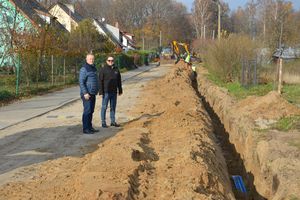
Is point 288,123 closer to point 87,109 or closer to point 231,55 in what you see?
point 87,109

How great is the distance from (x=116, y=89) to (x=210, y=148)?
346 centimetres

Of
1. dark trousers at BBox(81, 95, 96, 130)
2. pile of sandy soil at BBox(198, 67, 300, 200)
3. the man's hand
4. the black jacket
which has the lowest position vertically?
pile of sandy soil at BBox(198, 67, 300, 200)

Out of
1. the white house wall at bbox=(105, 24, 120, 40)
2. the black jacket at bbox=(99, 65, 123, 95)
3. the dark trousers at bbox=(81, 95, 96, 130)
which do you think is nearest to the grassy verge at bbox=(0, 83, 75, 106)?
the black jacket at bbox=(99, 65, 123, 95)

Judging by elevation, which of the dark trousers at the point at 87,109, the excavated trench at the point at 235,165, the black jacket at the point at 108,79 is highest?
the black jacket at the point at 108,79

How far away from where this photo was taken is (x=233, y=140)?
11859 millimetres

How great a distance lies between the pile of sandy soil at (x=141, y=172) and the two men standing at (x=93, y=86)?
3.35 ft

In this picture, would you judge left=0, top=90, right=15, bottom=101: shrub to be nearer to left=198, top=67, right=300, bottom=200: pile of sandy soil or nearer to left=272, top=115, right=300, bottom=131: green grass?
left=198, top=67, right=300, bottom=200: pile of sandy soil

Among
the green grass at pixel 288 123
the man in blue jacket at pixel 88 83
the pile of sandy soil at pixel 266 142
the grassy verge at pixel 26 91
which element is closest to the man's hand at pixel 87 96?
the man in blue jacket at pixel 88 83

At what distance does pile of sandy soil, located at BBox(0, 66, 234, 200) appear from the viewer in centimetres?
550

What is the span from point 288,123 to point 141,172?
604 centimetres

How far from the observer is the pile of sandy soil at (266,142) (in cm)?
711

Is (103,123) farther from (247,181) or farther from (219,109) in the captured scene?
(219,109)

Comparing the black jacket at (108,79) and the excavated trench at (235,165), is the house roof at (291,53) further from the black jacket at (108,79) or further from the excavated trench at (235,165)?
the black jacket at (108,79)

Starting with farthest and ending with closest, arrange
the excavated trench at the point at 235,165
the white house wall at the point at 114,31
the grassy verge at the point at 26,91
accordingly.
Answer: the white house wall at the point at 114,31, the grassy verge at the point at 26,91, the excavated trench at the point at 235,165
